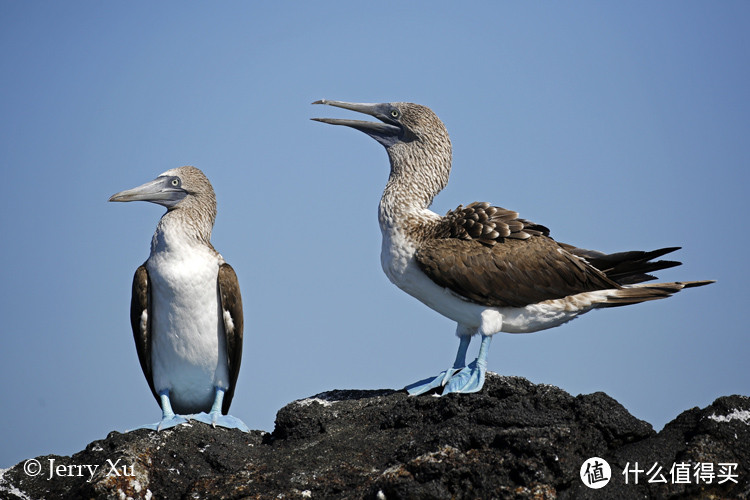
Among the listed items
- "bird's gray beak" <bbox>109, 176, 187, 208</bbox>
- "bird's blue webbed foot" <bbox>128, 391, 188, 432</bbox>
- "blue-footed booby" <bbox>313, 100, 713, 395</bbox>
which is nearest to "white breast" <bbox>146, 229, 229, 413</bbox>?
"bird's blue webbed foot" <bbox>128, 391, 188, 432</bbox>

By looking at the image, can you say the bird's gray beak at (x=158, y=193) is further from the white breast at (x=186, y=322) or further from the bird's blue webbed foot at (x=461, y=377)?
the bird's blue webbed foot at (x=461, y=377)

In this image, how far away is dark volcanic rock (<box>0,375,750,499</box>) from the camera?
5492 millimetres

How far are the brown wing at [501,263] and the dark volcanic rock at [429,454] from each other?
78 centimetres

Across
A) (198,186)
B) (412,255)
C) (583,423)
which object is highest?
(198,186)

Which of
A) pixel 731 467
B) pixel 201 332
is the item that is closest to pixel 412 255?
pixel 201 332

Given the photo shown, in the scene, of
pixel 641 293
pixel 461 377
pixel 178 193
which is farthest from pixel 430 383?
pixel 178 193

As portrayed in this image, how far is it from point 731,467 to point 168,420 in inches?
178

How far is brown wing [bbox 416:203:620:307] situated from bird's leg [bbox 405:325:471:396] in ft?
2.04

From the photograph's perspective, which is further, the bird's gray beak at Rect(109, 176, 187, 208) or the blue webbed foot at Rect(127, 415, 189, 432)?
the bird's gray beak at Rect(109, 176, 187, 208)

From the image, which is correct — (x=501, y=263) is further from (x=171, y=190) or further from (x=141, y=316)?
(x=141, y=316)

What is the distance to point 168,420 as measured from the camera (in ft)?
24.0

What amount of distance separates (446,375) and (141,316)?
116 inches

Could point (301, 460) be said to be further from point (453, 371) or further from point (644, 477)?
point (644, 477)

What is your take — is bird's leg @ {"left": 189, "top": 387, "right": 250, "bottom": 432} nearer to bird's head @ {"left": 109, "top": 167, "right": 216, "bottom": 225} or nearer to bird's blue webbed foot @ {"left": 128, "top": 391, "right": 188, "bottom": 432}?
bird's blue webbed foot @ {"left": 128, "top": 391, "right": 188, "bottom": 432}
